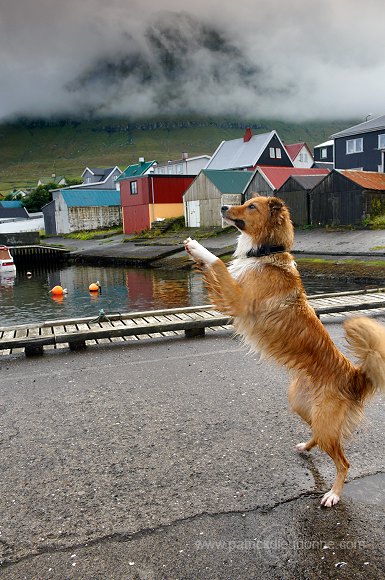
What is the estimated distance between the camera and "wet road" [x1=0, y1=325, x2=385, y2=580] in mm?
3123

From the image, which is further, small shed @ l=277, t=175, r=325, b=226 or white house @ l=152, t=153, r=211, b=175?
white house @ l=152, t=153, r=211, b=175

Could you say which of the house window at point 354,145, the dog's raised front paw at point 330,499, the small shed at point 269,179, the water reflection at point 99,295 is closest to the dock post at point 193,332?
the dog's raised front paw at point 330,499

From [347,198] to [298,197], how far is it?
4.95 meters

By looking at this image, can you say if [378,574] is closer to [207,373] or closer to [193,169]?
[207,373]

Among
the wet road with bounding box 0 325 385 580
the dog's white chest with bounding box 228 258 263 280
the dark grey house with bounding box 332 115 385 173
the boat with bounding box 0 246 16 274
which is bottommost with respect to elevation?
the boat with bounding box 0 246 16 274

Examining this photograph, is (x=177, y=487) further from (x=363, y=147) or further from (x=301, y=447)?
(x=363, y=147)

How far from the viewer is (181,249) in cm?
3956

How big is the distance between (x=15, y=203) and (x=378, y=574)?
114 meters

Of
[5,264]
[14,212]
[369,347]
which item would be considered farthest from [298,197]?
[14,212]

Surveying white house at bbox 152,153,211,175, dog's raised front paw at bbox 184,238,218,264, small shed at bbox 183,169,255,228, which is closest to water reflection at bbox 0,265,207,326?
dog's raised front paw at bbox 184,238,218,264

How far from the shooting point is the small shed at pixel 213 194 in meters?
48.1

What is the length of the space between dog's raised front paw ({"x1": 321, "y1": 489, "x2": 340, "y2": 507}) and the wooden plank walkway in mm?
4204

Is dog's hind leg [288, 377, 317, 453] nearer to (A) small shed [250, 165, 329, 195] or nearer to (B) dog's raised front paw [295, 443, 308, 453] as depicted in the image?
(B) dog's raised front paw [295, 443, 308, 453]

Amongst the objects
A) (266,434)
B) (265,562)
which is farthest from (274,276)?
(265,562)
